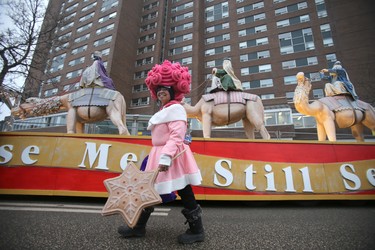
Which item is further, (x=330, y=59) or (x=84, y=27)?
(x=84, y=27)

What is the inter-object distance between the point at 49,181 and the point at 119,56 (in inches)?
1319

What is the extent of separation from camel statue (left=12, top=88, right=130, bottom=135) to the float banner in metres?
1.10

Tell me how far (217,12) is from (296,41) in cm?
1515

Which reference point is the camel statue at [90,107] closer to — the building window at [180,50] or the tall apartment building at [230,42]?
the tall apartment building at [230,42]

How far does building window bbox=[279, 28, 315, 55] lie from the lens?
29.7 meters

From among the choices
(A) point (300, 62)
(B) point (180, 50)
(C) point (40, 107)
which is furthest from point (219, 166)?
(B) point (180, 50)

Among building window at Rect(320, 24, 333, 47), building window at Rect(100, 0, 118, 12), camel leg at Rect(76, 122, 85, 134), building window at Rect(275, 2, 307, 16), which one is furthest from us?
building window at Rect(100, 0, 118, 12)

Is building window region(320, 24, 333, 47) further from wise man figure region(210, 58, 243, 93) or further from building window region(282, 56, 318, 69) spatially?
wise man figure region(210, 58, 243, 93)

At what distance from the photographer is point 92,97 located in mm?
5270

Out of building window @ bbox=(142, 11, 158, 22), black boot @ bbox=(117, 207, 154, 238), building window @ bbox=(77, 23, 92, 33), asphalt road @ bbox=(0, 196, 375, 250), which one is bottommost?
asphalt road @ bbox=(0, 196, 375, 250)

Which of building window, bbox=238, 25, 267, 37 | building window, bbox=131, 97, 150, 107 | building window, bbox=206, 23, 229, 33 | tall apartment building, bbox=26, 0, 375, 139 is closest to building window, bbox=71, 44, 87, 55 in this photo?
tall apartment building, bbox=26, 0, 375, 139

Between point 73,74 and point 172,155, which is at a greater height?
point 73,74

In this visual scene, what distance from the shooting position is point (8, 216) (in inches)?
96.3

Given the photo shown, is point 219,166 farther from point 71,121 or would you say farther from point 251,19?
point 251,19
